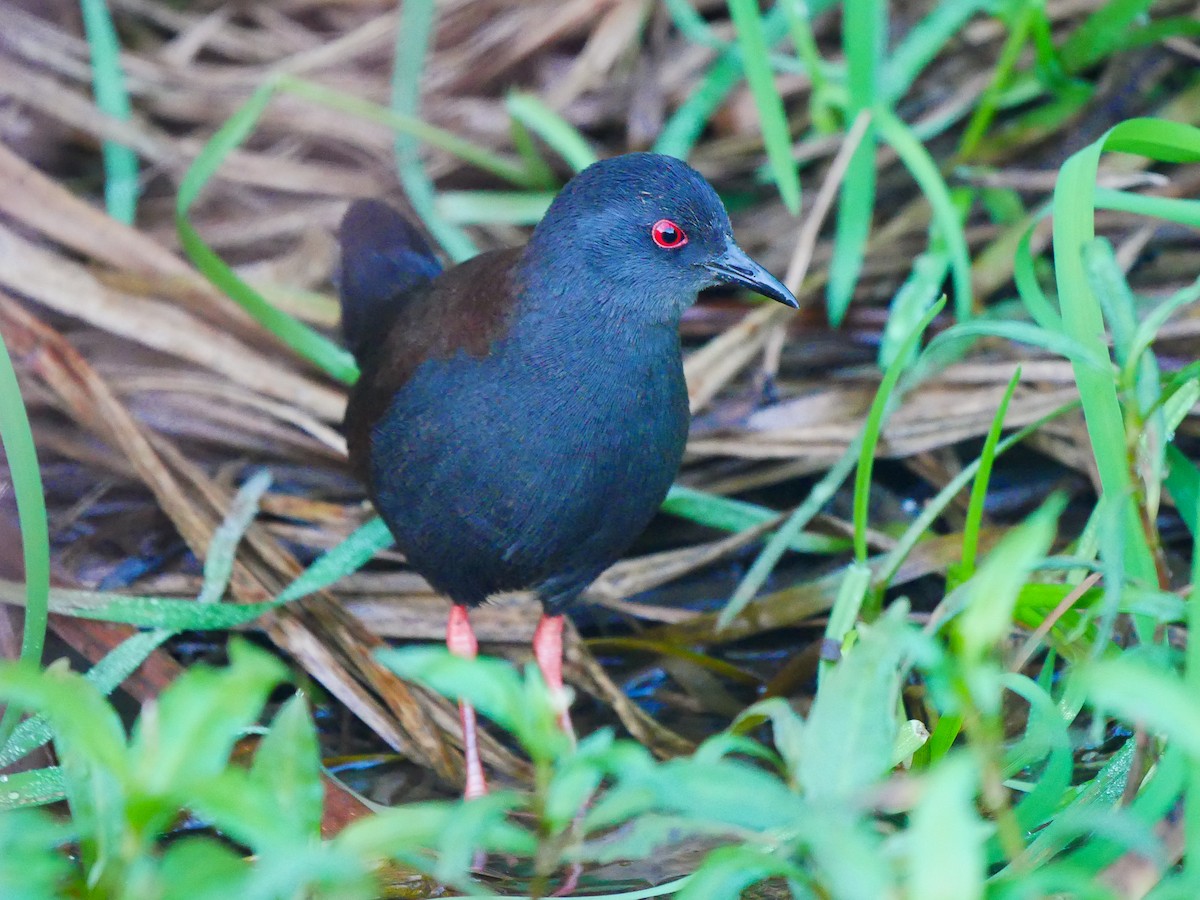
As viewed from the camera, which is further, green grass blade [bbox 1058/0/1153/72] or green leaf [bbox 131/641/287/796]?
green grass blade [bbox 1058/0/1153/72]

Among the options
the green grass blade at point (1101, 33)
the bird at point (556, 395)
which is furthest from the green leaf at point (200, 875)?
the green grass blade at point (1101, 33)

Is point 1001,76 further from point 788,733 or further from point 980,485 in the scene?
point 788,733

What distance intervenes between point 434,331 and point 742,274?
2.33ft

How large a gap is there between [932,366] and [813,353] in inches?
15.3

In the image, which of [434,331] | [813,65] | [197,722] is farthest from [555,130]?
[197,722]

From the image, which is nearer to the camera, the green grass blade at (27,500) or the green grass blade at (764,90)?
the green grass blade at (27,500)

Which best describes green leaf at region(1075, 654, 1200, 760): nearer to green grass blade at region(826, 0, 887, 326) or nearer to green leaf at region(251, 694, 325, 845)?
green leaf at region(251, 694, 325, 845)

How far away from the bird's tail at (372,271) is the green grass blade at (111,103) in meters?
1.04

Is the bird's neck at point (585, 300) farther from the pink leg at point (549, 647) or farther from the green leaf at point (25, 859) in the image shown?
the green leaf at point (25, 859)

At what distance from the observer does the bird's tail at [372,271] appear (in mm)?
3525

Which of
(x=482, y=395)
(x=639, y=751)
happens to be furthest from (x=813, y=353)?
(x=639, y=751)

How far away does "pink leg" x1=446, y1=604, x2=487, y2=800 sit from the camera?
298cm

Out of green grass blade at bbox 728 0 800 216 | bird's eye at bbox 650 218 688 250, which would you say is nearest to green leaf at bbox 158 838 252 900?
bird's eye at bbox 650 218 688 250

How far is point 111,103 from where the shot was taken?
14.3 ft
